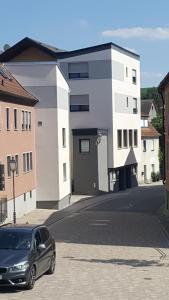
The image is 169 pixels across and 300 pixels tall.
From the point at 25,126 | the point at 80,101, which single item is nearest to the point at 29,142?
the point at 25,126

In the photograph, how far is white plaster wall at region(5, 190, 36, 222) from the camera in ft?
121

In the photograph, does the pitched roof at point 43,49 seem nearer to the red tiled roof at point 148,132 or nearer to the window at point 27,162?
the window at point 27,162

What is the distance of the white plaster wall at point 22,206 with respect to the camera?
36.9 metres

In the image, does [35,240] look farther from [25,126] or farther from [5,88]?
[25,126]

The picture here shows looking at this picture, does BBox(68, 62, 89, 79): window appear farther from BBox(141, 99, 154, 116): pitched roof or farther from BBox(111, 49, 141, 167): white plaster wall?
BBox(141, 99, 154, 116): pitched roof

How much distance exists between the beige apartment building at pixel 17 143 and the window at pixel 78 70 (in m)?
15.6

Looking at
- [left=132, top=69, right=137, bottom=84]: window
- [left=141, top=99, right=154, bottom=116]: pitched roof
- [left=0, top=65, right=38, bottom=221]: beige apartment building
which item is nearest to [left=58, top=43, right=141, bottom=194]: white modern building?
[left=132, top=69, right=137, bottom=84]: window

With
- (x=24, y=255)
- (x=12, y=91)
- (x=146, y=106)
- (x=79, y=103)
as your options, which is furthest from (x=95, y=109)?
(x=24, y=255)

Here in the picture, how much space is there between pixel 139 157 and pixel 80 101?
575 inches

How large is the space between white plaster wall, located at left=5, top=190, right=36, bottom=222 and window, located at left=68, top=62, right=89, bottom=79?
17.6 metres

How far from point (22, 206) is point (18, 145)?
3.79 m

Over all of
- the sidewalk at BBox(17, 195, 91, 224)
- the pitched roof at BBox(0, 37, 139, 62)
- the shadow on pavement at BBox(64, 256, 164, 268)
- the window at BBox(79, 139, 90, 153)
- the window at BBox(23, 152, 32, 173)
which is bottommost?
the sidewalk at BBox(17, 195, 91, 224)

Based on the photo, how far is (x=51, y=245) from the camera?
18.5 metres

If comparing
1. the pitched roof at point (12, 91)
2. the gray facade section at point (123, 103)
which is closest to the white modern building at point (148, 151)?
the gray facade section at point (123, 103)
